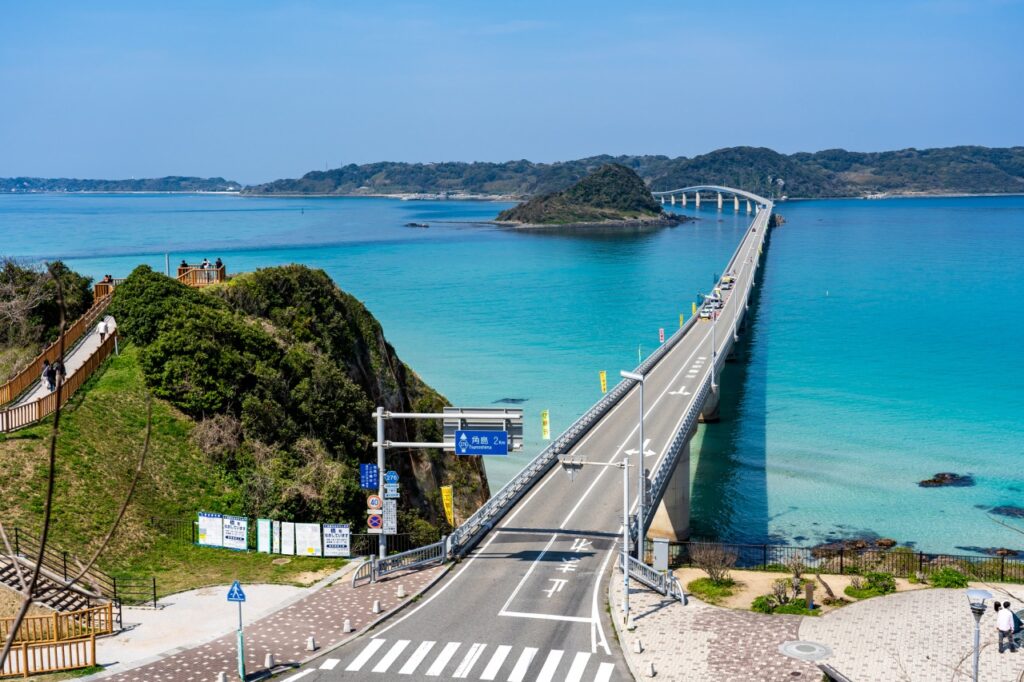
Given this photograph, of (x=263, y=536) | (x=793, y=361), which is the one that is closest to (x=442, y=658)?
(x=263, y=536)

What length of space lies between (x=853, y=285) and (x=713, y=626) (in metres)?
135

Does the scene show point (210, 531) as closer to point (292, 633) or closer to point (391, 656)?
point (292, 633)

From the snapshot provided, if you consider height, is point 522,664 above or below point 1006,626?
below

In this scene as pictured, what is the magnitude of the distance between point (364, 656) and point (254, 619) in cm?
480

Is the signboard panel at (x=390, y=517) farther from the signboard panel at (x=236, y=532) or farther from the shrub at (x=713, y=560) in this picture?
the shrub at (x=713, y=560)

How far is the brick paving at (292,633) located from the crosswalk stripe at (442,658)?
122 inches

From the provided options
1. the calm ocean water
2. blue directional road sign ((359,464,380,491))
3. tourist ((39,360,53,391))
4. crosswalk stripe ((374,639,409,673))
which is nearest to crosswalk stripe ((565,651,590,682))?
crosswalk stripe ((374,639,409,673))

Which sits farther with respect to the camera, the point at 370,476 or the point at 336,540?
the point at 336,540

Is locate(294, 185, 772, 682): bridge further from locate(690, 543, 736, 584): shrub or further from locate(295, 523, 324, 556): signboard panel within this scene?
locate(295, 523, 324, 556): signboard panel

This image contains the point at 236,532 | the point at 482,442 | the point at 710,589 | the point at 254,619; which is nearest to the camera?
the point at 254,619

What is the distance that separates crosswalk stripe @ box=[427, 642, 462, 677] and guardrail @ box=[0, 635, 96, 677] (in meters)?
8.93

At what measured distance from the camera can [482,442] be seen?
112 feet

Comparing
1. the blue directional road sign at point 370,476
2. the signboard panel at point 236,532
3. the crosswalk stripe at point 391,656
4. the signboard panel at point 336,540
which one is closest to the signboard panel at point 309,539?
the signboard panel at point 336,540

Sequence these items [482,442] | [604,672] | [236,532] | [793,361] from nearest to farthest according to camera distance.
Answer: [604,672] < [482,442] < [236,532] < [793,361]
